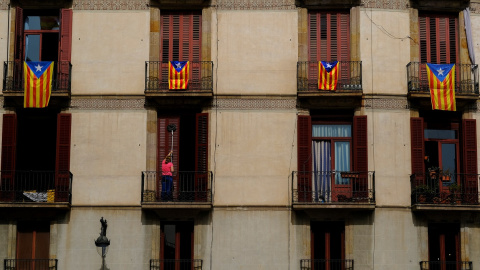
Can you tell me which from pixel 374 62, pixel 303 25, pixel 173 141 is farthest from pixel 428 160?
pixel 173 141

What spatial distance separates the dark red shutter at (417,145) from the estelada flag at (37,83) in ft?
42.2

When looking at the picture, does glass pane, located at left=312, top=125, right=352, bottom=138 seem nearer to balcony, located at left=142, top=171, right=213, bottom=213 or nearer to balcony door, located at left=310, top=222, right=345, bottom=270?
balcony door, located at left=310, top=222, right=345, bottom=270

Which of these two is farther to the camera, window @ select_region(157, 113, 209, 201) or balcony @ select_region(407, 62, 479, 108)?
balcony @ select_region(407, 62, 479, 108)

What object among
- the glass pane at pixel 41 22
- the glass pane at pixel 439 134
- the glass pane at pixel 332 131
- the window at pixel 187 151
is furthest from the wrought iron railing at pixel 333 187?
the glass pane at pixel 41 22

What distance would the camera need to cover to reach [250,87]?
36.0 meters

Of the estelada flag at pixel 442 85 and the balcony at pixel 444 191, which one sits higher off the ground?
the estelada flag at pixel 442 85

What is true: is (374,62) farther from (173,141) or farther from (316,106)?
(173,141)

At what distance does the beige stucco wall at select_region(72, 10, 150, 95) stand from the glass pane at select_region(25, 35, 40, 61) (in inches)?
57.8

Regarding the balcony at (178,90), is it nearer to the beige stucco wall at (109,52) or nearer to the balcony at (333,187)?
the beige stucco wall at (109,52)

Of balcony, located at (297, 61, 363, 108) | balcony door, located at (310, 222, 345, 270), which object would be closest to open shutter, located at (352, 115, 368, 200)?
balcony, located at (297, 61, 363, 108)

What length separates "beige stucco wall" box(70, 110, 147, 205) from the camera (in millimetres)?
35312

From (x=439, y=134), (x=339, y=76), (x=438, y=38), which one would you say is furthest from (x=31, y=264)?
(x=438, y=38)

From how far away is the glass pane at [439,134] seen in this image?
3622 centimetres

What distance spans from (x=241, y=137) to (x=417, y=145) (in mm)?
6196
